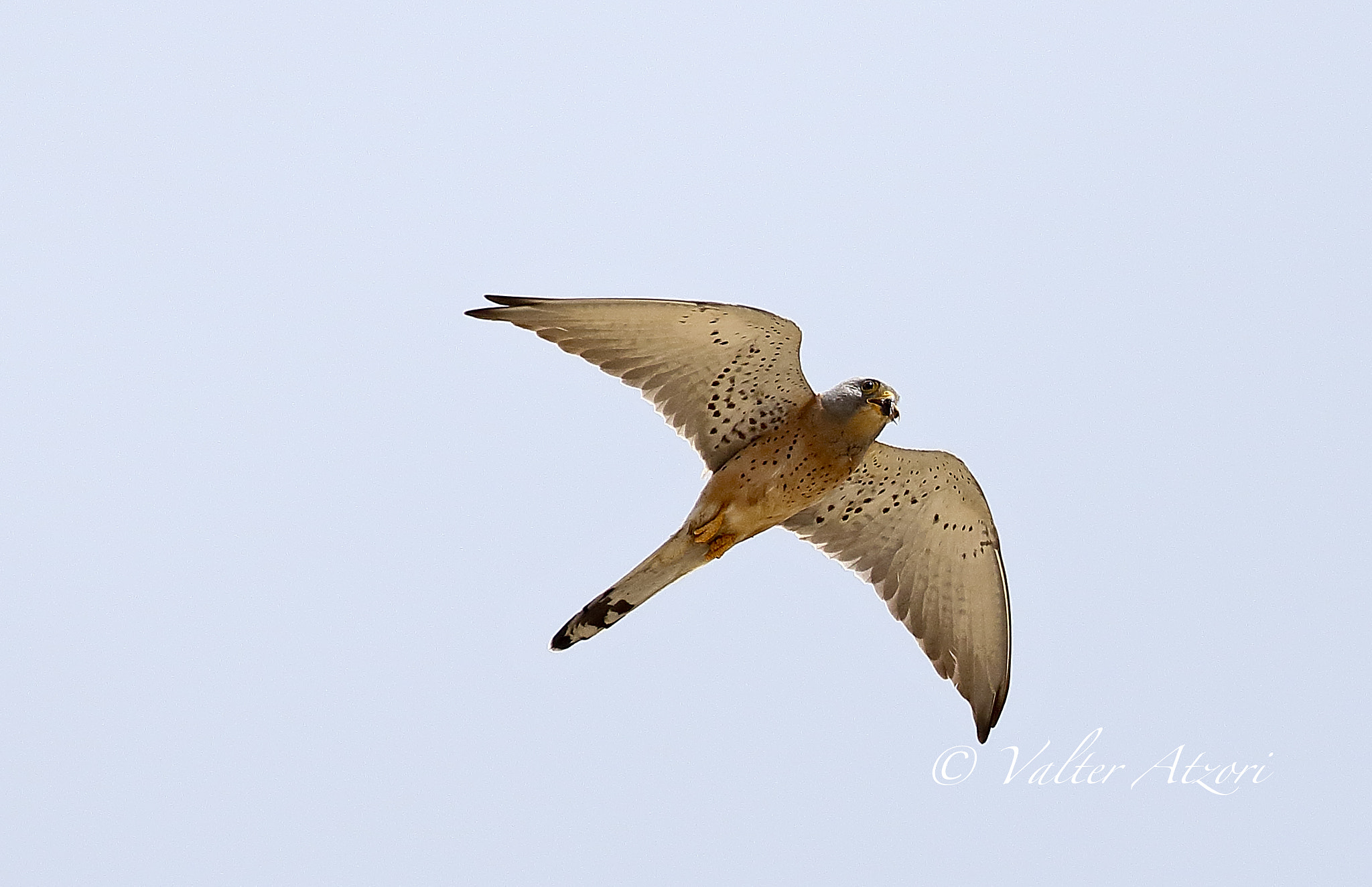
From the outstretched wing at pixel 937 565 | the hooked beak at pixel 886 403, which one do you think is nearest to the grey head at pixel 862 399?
the hooked beak at pixel 886 403

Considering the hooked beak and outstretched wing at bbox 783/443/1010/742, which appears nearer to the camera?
the hooked beak

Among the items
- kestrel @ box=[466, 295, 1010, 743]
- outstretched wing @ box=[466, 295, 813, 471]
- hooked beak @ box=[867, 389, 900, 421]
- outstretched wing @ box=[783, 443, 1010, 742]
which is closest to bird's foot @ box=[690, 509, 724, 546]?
kestrel @ box=[466, 295, 1010, 743]

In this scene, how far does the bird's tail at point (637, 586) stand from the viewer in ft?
27.6

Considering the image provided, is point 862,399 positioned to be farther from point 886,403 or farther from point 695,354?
point 695,354

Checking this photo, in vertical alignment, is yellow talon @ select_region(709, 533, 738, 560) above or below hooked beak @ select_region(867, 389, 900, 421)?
below

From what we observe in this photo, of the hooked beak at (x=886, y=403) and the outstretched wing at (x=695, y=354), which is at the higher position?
the outstretched wing at (x=695, y=354)

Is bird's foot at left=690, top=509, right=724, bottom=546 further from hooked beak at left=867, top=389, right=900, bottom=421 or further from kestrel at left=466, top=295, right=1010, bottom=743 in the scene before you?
hooked beak at left=867, top=389, right=900, bottom=421

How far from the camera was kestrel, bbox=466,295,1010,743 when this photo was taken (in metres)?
8.11

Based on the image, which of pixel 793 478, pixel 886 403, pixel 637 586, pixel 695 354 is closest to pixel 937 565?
pixel 793 478

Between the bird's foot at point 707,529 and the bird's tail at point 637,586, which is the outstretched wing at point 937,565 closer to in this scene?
the bird's foot at point 707,529

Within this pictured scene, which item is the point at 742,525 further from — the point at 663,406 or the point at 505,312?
the point at 505,312

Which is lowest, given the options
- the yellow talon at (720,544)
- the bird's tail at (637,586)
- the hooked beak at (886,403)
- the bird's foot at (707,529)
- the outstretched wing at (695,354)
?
the bird's tail at (637,586)

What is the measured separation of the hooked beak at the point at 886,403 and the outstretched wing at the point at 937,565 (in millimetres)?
849

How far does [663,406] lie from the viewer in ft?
28.2
